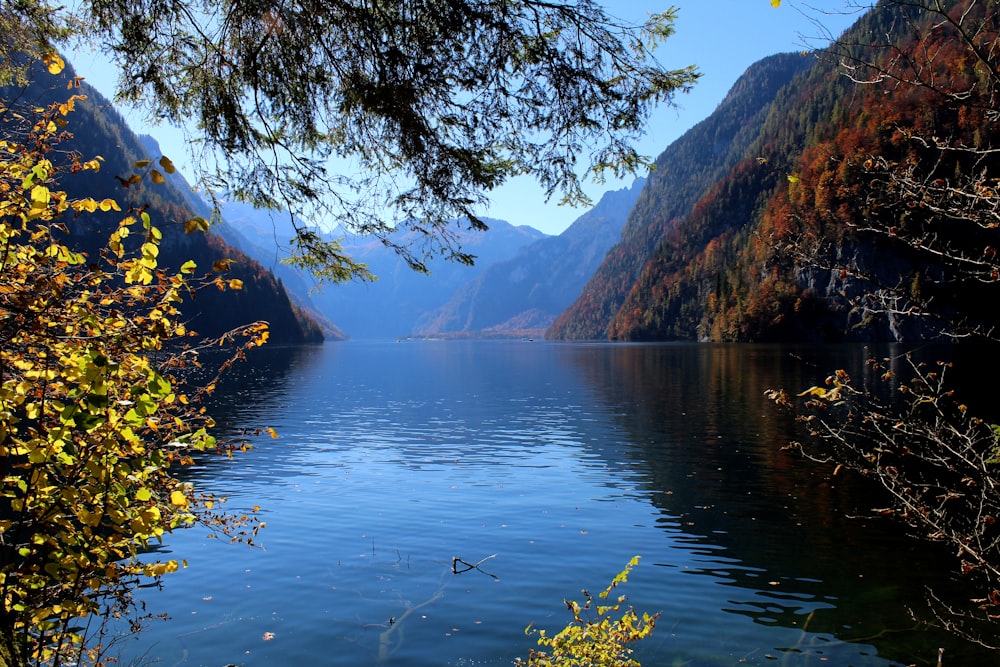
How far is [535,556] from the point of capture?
50.1 ft

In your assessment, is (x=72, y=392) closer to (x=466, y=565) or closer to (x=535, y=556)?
(x=466, y=565)

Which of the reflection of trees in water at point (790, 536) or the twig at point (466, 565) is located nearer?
the reflection of trees in water at point (790, 536)

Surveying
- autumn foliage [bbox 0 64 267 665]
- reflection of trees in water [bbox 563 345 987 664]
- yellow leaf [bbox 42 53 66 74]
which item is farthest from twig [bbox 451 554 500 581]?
yellow leaf [bbox 42 53 66 74]

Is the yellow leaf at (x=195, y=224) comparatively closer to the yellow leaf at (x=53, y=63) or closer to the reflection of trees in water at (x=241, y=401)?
the yellow leaf at (x=53, y=63)

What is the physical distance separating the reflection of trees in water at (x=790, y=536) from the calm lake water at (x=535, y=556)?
6cm

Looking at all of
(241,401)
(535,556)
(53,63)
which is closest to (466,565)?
(535,556)

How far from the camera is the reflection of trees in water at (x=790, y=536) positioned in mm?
11883

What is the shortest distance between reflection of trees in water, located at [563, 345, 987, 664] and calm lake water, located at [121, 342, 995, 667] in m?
0.06

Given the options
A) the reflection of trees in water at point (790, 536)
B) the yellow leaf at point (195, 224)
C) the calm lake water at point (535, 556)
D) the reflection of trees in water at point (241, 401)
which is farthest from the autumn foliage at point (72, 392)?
the reflection of trees in water at point (241, 401)

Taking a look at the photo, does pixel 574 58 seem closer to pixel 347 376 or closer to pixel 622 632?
pixel 622 632

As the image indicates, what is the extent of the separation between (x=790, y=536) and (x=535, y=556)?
665 centimetres

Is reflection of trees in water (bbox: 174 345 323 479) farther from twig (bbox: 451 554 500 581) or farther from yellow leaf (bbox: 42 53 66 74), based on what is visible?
yellow leaf (bbox: 42 53 66 74)

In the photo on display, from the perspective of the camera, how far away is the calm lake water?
11.0 meters

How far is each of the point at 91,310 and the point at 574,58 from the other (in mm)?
5393
